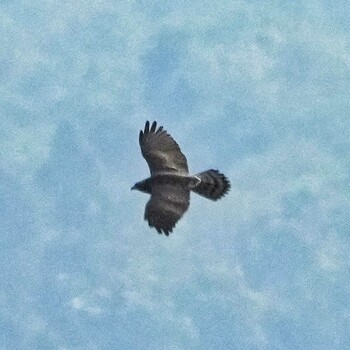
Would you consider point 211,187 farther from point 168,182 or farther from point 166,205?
point 166,205

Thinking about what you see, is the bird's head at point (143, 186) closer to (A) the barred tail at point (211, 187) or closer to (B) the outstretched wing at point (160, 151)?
(B) the outstretched wing at point (160, 151)

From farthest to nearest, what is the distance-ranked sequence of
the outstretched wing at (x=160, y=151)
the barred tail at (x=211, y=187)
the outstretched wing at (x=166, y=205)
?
1. the outstretched wing at (x=160, y=151)
2. the barred tail at (x=211, y=187)
3. the outstretched wing at (x=166, y=205)

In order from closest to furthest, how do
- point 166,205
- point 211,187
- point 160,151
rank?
point 166,205 < point 211,187 < point 160,151

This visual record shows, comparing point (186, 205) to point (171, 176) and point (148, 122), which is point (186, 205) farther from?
point (148, 122)

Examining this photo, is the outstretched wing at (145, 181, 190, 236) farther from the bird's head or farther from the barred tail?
the barred tail

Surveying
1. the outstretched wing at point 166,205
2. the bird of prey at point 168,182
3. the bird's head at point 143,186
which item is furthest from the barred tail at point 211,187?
the bird's head at point 143,186

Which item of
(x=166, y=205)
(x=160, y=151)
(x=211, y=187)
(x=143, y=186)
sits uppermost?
(x=160, y=151)

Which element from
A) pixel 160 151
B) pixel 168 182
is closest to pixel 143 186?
pixel 168 182

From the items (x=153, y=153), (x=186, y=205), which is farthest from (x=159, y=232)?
(x=153, y=153)
